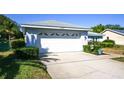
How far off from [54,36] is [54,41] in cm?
51

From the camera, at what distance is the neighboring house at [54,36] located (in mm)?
14797

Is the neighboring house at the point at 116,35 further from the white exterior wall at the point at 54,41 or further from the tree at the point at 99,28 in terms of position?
the tree at the point at 99,28

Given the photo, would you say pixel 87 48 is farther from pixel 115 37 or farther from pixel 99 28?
pixel 99 28

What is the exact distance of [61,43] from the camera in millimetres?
16547

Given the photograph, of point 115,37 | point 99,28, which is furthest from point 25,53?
point 99,28

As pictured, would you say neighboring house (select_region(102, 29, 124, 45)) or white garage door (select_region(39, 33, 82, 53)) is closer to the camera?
white garage door (select_region(39, 33, 82, 53))

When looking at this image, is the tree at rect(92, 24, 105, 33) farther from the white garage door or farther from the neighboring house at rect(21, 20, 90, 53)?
the white garage door

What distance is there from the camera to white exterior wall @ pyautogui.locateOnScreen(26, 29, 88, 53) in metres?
14.9

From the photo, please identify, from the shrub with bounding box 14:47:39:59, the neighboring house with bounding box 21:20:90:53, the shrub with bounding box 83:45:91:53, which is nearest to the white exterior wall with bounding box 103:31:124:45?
the neighboring house with bounding box 21:20:90:53

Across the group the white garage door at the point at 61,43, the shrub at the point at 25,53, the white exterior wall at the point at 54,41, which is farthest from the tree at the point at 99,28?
the shrub at the point at 25,53
